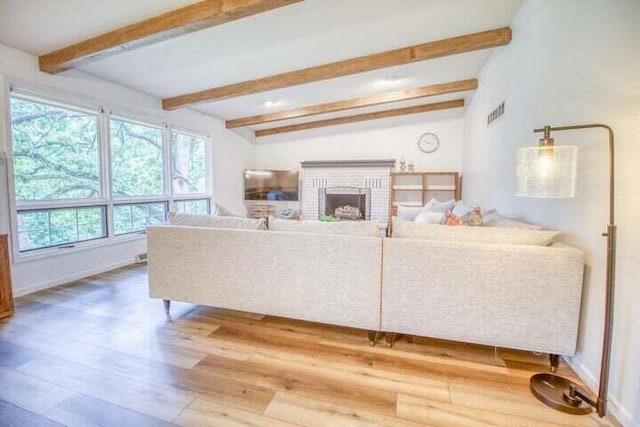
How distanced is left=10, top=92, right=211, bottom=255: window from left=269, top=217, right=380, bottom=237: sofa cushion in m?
2.72

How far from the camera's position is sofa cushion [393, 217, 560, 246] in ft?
6.01

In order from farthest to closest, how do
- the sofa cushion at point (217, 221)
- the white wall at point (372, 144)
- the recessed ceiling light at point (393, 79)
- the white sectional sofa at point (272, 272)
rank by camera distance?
1. the white wall at point (372, 144)
2. the recessed ceiling light at point (393, 79)
3. the sofa cushion at point (217, 221)
4. the white sectional sofa at point (272, 272)

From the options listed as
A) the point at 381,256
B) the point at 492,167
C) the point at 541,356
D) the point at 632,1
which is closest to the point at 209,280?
the point at 381,256

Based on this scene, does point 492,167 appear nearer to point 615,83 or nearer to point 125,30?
point 615,83

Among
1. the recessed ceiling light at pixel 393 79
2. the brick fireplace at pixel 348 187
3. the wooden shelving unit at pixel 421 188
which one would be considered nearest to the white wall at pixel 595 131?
the recessed ceiling light at pixel 393 79

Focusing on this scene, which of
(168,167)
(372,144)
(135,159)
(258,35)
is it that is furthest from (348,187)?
(258,35)

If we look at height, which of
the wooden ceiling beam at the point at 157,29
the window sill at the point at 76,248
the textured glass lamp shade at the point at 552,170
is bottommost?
the window sill at the point at 76,248

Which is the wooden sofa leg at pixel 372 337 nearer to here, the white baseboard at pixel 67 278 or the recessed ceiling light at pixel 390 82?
the white baseboard at pixel 67 278

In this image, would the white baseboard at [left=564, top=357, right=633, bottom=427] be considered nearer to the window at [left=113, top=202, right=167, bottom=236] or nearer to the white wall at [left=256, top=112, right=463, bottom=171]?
the window at [left=113, top=202, right=167, bottom=236]

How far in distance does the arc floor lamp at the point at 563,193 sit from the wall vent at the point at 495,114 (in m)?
2.12

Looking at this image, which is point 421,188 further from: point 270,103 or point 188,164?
point 188,164

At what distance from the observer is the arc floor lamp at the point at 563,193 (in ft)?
4.58

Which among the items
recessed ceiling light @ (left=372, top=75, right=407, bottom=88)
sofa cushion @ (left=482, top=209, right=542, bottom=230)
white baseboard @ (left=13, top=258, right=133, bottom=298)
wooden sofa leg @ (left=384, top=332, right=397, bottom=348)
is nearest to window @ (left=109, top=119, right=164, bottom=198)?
white baseboard @ (left=13, top=258, right=133, bottom=298)

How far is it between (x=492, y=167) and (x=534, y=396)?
277 centimetres
